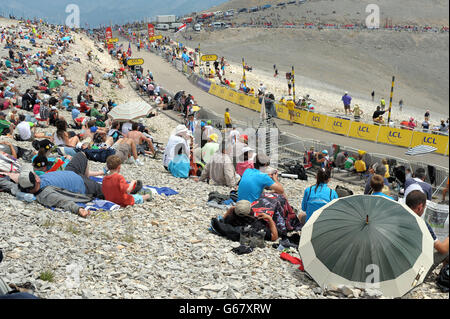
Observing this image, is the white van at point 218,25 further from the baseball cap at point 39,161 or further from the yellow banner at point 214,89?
the baseball cap at point 39,161

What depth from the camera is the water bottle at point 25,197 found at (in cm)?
690

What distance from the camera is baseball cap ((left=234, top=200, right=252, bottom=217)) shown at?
591cm

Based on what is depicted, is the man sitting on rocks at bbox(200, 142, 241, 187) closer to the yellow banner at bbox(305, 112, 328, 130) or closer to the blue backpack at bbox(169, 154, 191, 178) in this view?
the blue backpack at bbox(169, 154, 191, 178)

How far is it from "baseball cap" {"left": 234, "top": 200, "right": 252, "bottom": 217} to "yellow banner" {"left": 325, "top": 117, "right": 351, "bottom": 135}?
16.2 metres

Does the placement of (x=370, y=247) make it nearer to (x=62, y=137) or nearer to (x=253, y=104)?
(x=62, y=137)

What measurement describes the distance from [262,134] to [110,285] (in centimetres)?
1320

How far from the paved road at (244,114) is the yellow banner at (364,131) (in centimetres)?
30

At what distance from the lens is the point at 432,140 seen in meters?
17.8

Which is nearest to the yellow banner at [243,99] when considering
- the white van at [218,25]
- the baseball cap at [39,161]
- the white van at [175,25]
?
the baseball cap at [39,161]

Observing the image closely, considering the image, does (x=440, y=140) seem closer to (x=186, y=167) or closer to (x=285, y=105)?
(x=285, y=105)

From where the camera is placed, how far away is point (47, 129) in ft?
49.9

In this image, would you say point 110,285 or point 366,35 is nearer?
point 110,285
